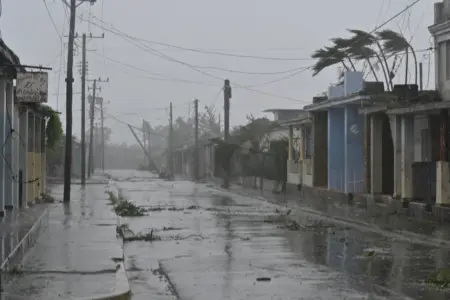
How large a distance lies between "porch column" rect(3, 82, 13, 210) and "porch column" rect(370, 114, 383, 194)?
14.0 meters

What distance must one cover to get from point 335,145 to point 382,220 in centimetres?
1333

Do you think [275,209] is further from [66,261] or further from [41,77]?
[66,261]

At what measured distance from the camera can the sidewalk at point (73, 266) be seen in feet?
34.9

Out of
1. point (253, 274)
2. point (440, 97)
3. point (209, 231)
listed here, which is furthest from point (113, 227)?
point (440, 97)

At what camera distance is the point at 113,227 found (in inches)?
835

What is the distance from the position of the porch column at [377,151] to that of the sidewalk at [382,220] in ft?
4.20

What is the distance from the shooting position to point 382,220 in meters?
24.2

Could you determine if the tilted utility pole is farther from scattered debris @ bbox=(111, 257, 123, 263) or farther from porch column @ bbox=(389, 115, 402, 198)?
scattered debris @ bbox=(111, 257, 123, 263)

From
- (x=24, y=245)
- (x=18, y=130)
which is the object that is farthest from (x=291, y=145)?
(x=24, y=245)

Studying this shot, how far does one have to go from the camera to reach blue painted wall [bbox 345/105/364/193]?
3431 cm

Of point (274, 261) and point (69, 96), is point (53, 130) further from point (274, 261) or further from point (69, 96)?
point (274, 261)

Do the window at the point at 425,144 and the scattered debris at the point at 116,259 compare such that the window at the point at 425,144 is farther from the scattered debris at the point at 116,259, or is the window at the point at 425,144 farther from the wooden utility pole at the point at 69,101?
the scattered debris at the point at 116,259

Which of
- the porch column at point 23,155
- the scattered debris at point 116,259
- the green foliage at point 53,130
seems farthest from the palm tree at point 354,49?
the scattered debris at point 116,259

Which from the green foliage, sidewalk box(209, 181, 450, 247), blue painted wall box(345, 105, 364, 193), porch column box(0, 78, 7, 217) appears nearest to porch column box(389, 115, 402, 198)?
sidewalk box(209, 181, 450, 247)
